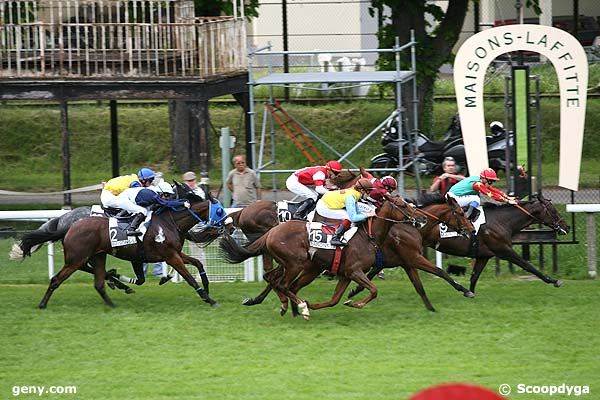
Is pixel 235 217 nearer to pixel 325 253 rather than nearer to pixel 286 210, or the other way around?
pixel 286 210

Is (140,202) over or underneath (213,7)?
underneath

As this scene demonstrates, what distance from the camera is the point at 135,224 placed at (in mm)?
11945

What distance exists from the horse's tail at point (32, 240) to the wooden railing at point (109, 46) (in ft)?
14.8

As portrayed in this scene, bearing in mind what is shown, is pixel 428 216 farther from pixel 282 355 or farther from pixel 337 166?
pixel 282 355

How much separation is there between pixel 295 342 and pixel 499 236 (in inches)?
130

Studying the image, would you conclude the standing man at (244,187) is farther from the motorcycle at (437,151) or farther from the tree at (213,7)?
the tree at (213,7)

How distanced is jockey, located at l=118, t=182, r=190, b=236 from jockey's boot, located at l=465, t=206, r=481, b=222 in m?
2.98

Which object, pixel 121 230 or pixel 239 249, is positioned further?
pixel 121 230

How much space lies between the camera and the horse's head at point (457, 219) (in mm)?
12172

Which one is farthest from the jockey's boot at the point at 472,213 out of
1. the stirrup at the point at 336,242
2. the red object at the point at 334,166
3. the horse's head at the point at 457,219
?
the stirrup at the point at 336,242

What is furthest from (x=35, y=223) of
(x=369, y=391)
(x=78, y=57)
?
(x=369, y=391)

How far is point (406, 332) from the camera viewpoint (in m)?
10.6

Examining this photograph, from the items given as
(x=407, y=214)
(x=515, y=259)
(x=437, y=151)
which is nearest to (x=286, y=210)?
(x=407, y=214)

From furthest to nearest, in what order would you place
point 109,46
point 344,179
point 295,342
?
1. point 109,46
2. point 344,179
3. point 295,342
